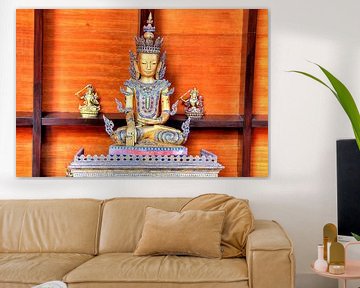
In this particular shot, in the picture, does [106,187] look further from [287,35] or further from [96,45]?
[287,35]

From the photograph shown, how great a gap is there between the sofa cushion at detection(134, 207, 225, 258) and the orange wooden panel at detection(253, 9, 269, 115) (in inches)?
39.0

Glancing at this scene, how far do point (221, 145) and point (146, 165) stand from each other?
56 cm

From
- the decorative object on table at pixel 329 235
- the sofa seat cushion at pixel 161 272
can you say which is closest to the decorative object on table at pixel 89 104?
the sofa seat cushion at pixel 161 272

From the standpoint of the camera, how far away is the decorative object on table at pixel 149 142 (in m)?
4.54

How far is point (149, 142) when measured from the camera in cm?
454

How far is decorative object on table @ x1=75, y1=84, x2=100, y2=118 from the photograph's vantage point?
4.53m

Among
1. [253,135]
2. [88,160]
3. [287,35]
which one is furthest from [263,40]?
[88,160]

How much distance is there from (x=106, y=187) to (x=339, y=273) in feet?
6.02

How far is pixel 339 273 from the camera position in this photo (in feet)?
11.3

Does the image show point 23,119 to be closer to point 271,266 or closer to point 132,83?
point 132,83

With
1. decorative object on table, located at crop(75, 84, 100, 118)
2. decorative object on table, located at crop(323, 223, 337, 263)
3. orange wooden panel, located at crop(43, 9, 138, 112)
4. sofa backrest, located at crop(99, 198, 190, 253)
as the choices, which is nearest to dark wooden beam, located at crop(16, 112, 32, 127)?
orange wooden panel, located at crop(43, 9, 138, 112)

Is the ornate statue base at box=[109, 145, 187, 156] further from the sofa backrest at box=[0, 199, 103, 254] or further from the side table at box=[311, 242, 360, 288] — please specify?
the side table at box=[311, 242, 360, 288]

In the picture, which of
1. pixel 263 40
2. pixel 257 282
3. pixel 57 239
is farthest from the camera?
pixel 263 40

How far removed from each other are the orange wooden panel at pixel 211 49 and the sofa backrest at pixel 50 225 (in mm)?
1032
